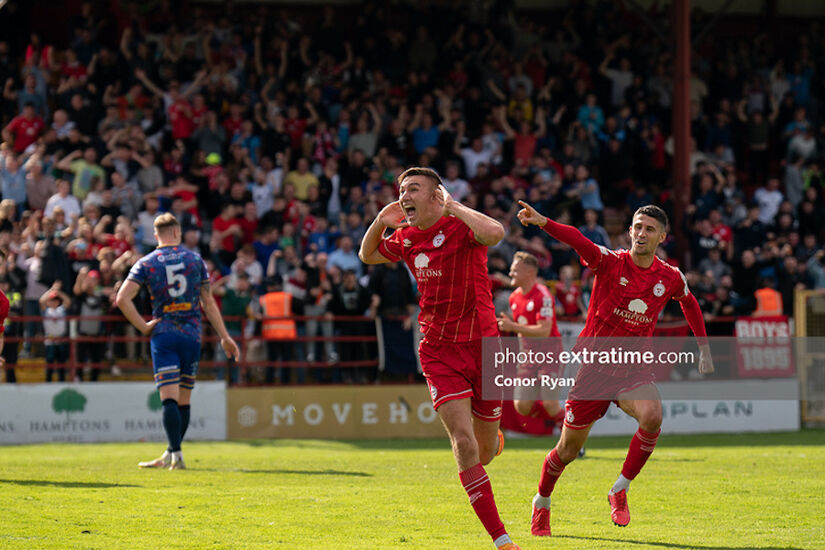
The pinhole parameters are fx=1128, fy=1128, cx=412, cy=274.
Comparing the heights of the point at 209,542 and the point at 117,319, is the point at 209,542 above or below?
below

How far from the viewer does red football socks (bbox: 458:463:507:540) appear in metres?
6.88

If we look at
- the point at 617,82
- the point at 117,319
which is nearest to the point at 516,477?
the point at 117,319

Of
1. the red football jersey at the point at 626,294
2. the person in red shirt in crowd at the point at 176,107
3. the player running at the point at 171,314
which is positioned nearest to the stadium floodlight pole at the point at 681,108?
the person in red shirt in crowd at the point at 176,107

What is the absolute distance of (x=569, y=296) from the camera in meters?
18.9

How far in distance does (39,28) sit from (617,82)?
42.7 ft

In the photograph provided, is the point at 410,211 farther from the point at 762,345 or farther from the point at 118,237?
the point at 762,345

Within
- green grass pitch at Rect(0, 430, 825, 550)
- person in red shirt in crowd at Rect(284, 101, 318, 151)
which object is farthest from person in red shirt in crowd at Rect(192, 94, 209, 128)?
green grass pitch at Rect(0, 430, 825, 550)

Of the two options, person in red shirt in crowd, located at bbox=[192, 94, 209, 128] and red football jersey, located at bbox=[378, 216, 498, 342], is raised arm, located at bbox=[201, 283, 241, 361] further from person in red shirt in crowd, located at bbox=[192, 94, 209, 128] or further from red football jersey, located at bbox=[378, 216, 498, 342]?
person in red shirt in crowd, located at bbox=[192, 94, 209, 128]

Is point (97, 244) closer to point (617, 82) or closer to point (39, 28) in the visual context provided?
point (39, 28)

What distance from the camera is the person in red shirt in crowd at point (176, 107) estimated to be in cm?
2141

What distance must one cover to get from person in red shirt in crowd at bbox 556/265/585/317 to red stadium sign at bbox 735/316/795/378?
8.98 feet

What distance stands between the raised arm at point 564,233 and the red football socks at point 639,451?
1338 millimetres

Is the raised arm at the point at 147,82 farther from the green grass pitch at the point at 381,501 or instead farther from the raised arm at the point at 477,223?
the raised arm at the point at 477,223

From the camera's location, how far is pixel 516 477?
11508 millimetres
